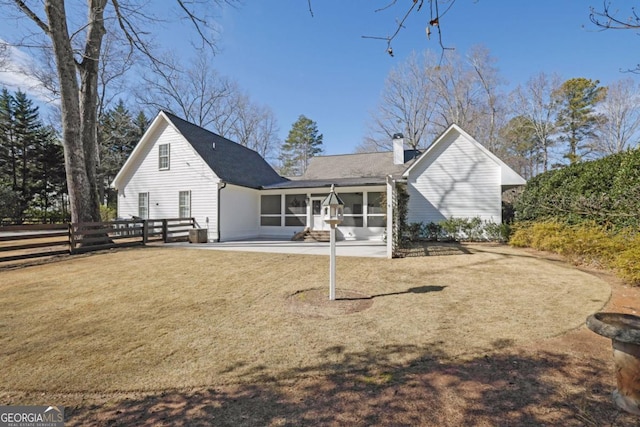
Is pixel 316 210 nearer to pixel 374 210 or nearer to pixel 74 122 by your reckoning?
pixel 374 210

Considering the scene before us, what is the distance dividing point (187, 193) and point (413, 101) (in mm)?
20682

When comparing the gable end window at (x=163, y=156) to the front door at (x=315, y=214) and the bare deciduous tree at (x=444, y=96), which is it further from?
the bare deciduous tree at (x=444, y=96)

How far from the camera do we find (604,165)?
800cm

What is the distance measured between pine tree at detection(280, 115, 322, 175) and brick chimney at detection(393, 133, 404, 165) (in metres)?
19.8

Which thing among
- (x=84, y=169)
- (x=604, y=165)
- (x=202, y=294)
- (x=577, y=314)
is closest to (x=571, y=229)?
(x=604, y=165)

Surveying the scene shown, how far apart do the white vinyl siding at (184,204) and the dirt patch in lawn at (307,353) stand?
28.2 ft

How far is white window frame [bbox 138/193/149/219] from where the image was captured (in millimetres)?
15664

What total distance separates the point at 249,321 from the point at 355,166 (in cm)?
1822

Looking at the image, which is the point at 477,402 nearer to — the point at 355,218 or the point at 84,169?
the point at 355,218

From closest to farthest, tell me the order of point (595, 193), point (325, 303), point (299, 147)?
point (325, 303) → point (595, 193) → point (299, 147)

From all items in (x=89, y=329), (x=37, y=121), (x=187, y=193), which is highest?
(x=37, y=121)

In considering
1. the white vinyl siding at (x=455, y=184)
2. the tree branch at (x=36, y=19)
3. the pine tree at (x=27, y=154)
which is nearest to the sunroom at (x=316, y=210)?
the white vinyl siding at (x=455, y=184)

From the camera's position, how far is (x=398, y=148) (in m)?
19.7

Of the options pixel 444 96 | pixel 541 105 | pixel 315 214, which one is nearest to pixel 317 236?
pixel 315 214
